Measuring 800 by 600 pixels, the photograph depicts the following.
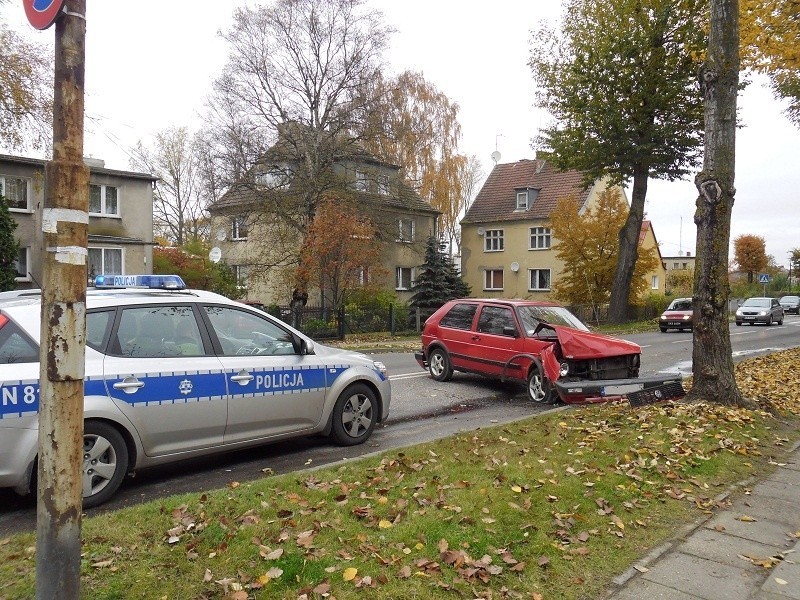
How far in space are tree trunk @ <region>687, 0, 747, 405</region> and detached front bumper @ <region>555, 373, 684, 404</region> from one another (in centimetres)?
84

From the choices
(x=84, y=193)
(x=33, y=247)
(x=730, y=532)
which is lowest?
(x=730, y=532)

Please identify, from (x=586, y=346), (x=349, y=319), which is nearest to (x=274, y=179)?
(x=349, y=319)

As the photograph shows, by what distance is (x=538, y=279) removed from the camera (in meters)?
45.2

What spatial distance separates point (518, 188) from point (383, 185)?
1916cm

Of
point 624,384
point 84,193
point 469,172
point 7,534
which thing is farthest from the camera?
point 469,172

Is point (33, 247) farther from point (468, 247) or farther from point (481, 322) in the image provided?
point (468, 247)

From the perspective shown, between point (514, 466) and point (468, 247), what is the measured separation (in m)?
43.6

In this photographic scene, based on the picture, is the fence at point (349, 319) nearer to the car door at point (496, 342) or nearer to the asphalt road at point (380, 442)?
the asphalt road at point (380, 442)

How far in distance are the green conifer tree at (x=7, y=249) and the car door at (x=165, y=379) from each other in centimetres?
2037

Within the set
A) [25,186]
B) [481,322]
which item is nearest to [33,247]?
[25,186]

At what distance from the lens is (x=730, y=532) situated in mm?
4668

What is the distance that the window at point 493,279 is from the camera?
4728 cm

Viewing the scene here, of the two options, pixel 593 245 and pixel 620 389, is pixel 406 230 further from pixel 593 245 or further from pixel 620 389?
pixel 620 389

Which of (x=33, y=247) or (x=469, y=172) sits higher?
(x=469, y=172)
